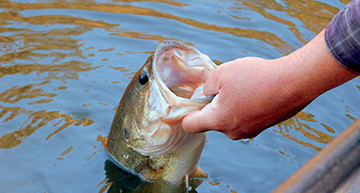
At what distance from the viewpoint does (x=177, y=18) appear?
20.9ft

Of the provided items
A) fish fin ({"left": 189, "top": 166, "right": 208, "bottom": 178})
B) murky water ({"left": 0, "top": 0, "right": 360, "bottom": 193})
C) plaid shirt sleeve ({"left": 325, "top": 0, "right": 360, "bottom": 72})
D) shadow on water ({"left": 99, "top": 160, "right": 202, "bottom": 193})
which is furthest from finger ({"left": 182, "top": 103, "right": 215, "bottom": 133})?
murky water ({"left": 0, "top": 0, "right": 360, "bottom": 193})

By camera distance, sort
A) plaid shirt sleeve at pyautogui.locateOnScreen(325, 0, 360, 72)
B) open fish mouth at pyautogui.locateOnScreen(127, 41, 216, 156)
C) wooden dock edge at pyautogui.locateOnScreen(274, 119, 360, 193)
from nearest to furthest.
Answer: wooden dock edge at pyautogui.locateOnScreen(274, 119, 360, 193), plaid shirt sleeve at pyautogui.locateOnScreen(325, 0, 360, 72), open fish mouth at pyautogui.locateOnScreen(127, 41, 216, 156)

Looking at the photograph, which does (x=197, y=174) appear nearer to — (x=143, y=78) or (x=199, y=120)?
(x=143, y=78)

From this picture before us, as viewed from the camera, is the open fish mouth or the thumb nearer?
the thumb

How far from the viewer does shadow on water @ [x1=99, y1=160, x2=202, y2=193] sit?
134 inches

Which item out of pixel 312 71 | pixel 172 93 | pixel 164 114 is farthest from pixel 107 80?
pixel 312 71

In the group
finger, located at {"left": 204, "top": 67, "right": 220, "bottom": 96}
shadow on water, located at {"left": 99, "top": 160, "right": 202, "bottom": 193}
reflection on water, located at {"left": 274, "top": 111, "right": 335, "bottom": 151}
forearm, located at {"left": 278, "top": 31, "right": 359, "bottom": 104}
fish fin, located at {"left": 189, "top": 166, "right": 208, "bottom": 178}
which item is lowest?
reflection on water, located at {"left": 274, "top": 111, "right": 335, "bottom": 151}

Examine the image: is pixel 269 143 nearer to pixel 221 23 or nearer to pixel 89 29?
pixel 221 23

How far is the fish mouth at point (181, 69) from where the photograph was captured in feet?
8.64

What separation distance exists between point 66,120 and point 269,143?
1945mm

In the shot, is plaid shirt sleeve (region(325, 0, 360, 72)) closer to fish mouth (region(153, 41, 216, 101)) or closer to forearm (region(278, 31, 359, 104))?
forearm (region(278, 31, 359, 104))

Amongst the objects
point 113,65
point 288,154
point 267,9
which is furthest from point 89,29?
point 288,154

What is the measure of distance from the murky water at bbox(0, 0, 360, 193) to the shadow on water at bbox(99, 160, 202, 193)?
0.14ft

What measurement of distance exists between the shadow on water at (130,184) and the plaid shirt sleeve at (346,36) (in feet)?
6.22
